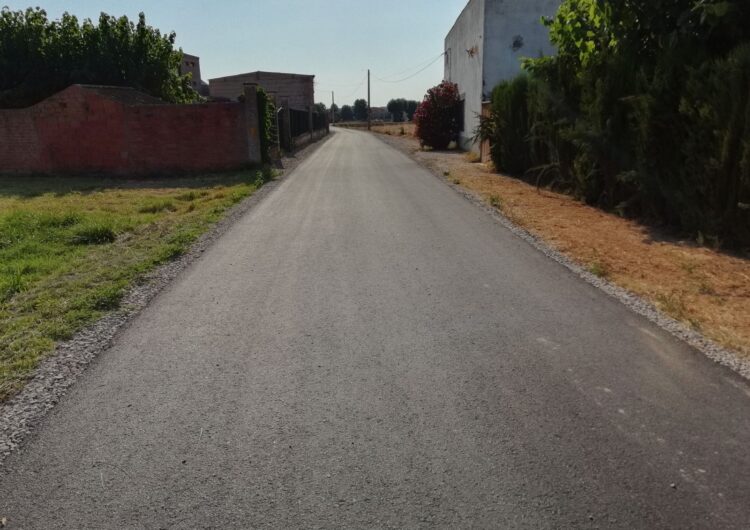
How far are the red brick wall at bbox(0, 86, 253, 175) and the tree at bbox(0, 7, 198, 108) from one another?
315 centimetres

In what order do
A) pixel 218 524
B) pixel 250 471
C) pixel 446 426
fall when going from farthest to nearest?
pixel 446 426
pixel 250 471
pixel 218 524

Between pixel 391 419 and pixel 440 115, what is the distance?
2694 centimetres

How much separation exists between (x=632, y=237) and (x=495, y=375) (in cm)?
547

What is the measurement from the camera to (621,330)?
463cm

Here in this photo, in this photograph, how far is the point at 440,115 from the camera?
2862cm

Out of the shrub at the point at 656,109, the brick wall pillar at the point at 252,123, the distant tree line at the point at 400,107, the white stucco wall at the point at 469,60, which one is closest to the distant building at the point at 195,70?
the distant tree line at the point at 400,107

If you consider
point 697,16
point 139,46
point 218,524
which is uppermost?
point 139,46

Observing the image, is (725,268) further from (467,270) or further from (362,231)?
(362,231)

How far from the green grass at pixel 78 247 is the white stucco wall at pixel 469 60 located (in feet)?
38.2

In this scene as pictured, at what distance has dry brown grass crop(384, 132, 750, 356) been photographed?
492 cm

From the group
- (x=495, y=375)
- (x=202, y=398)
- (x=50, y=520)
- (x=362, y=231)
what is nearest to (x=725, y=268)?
(x=495, y=375)

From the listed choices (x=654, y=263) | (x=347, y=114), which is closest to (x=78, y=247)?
(x=654, y=263)

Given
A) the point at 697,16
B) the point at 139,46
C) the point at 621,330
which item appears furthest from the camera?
the point at 139,46

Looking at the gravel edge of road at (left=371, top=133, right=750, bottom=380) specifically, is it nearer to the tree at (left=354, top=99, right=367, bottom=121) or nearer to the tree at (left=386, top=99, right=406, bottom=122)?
the tree at (left=386, top=99, right=406, bottom=122)
